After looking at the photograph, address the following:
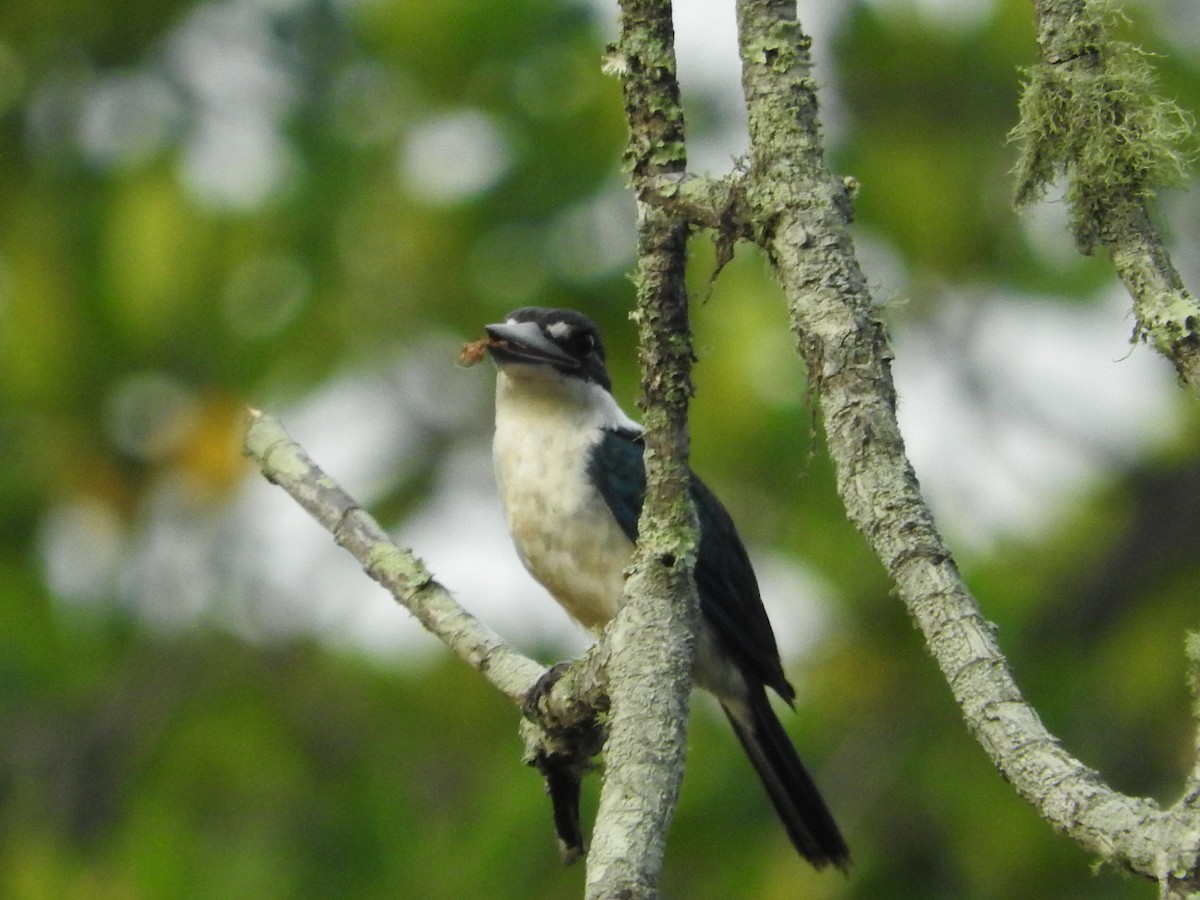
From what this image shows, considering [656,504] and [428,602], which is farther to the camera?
[428,602]

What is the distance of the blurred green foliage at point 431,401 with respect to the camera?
255 inches

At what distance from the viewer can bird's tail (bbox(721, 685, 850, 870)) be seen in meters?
5.27

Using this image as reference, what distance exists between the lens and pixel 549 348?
4.79 metres

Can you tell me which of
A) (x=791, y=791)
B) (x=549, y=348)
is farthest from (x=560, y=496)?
(x=791, y=791)

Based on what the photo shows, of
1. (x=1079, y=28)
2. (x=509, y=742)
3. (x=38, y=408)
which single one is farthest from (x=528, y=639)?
(x=1079, y=28)

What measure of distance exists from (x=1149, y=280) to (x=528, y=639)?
17.3ft

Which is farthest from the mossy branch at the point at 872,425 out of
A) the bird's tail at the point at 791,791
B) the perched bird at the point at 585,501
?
the bird's tail at the point at 791,791

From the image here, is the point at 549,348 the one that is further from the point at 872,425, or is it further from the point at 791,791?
the point at 872,425

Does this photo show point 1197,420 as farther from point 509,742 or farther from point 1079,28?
point 1079,28

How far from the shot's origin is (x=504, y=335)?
454 centimetres

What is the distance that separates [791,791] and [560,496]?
1.26 m

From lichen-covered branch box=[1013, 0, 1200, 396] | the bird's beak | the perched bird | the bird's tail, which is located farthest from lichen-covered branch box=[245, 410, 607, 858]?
the bird's tail

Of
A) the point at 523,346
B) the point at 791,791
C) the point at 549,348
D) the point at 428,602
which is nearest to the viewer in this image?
the point at 428,602

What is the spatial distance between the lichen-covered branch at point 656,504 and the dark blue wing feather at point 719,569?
7.32 feet
